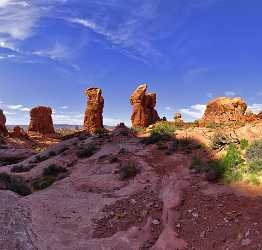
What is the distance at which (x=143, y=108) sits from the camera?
5369cm

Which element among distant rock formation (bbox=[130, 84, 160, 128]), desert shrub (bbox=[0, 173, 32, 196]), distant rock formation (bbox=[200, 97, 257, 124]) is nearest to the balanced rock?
distant rock formation (bbox=[200, 97, 257, 124])

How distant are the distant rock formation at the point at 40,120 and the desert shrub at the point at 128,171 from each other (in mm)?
53893

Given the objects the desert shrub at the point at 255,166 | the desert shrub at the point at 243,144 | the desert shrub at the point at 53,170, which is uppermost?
the desert shrub at the point at 243,144

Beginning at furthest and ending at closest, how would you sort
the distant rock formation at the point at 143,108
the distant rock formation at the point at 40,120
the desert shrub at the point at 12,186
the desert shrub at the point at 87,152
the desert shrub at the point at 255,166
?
the distant rock formation at the point at 40,120 < the distant rock formation at the point at 143,108 < the desert shrub at the point at 87,152 < the desert shrub at the point at 12,186 < the desert shrub at the point at 255,166

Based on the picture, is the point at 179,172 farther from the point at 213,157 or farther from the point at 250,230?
the point at 250,230

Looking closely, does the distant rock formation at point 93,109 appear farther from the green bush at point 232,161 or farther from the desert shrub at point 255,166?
the desert shrub at point 255,166

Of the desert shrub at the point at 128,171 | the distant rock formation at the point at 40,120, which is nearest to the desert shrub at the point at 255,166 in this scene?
the desert shrub at the point at 128,171

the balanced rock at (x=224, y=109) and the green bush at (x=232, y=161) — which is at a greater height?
the balanced rock at (x=224, y=109)

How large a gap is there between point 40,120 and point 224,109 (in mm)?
37175

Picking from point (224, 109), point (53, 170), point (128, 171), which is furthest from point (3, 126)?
point (128, 171)

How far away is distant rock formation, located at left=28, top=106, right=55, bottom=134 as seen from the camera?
237 feet

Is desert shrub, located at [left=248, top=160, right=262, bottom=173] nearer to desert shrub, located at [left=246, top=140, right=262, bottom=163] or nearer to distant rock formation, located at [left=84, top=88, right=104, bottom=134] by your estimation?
desert shrub, located at [left=246, top=140, right=262, bottom=163]

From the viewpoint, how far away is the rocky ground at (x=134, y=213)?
1098 cm

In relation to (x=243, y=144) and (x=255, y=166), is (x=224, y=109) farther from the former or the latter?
(x=255, y=166)
